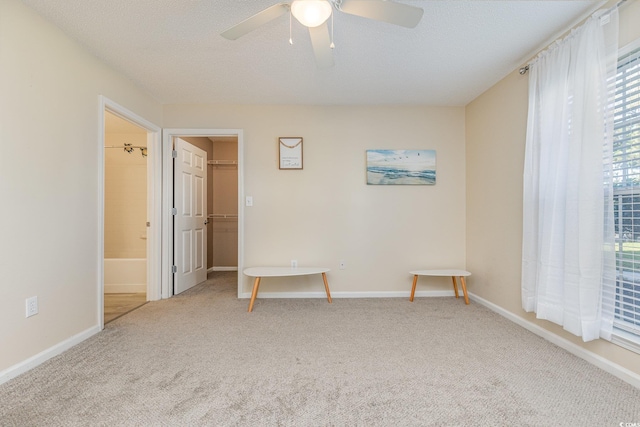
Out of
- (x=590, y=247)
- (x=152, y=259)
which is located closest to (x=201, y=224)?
(x=152, y=259)

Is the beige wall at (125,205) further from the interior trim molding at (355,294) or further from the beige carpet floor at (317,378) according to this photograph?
the interior trim molding at (355,294)

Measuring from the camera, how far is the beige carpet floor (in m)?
1.35

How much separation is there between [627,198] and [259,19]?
2.41 metres

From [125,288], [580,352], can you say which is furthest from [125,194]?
[580,352]

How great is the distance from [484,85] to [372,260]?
2.25m

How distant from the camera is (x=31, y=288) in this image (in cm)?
183

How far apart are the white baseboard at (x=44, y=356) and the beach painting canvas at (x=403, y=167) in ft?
10.0

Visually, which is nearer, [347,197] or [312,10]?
[312,10]

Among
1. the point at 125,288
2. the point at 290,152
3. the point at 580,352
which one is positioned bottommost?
the point at 125,288

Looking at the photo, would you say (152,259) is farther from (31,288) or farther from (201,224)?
(31,288)

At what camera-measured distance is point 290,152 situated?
3.41 meters

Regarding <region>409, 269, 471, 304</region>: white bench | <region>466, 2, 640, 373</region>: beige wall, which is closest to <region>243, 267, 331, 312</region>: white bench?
<region>409, 269, 471, 304</region>: white bench

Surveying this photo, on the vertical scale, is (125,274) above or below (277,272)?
below

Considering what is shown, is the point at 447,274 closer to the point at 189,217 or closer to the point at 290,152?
the point at 290,152
